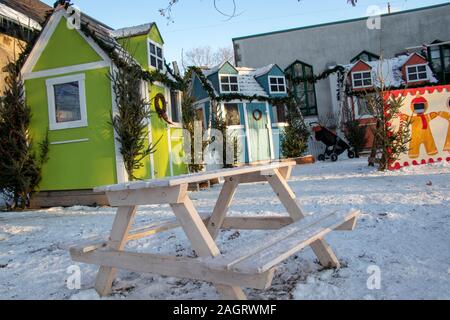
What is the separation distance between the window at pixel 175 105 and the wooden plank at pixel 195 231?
9396 mm

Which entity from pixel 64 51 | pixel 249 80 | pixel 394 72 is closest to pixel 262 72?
pixel 249 80

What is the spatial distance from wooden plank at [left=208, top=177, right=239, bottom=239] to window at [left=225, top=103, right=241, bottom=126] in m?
13.9

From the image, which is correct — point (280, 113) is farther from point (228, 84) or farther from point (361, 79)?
point (361, 79)

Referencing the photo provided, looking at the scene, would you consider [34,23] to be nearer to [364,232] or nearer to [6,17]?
[6,17]

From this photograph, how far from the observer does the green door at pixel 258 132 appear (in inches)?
715

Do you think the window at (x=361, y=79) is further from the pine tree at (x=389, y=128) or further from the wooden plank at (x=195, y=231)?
the wooden plank at (x=195, y=231)

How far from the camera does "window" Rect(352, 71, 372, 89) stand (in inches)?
968

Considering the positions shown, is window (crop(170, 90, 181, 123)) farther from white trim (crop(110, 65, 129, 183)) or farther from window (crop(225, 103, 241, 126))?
window (crop(225, 103, 241, 126))

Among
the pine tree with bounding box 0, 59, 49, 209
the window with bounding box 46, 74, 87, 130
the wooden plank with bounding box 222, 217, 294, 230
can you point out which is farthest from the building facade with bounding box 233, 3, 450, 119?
the wooden plank with bounding box 222, 217, 294, 230

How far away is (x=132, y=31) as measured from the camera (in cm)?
1108

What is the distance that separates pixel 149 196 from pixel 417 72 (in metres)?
25.5

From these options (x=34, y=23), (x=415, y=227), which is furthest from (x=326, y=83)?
(x=415, y=227)

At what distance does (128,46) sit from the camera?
1071 centimetres

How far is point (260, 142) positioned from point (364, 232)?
14093 millimetres
